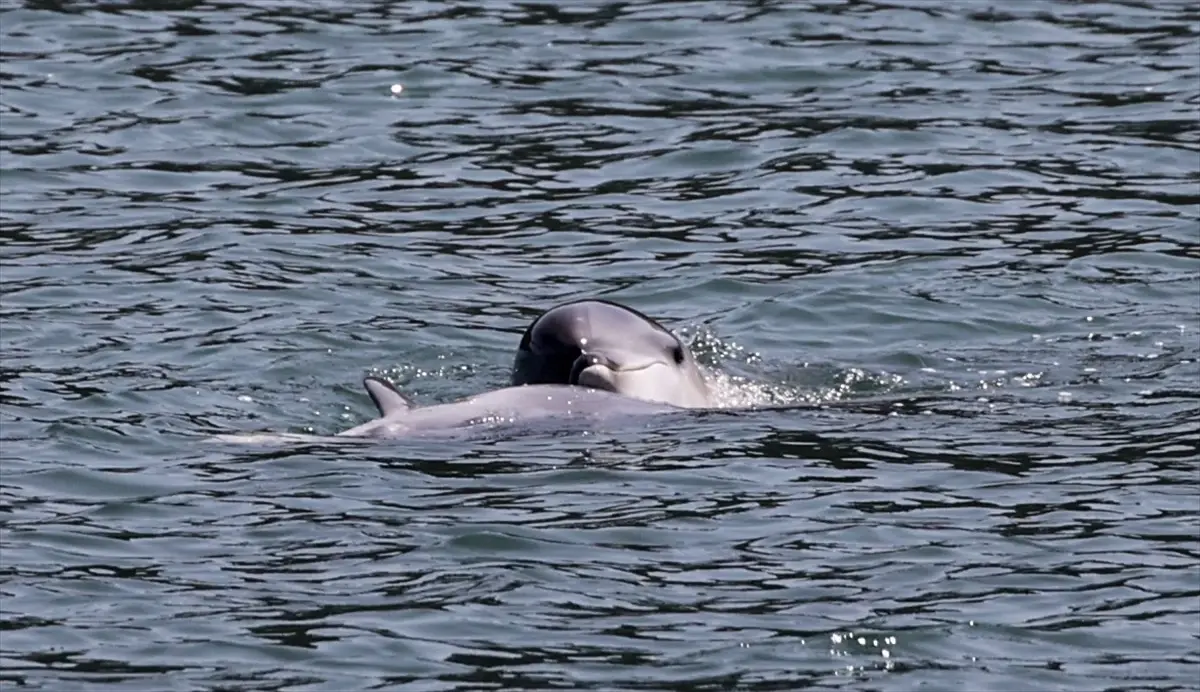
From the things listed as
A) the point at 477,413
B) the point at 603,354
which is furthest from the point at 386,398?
the point at 603,354

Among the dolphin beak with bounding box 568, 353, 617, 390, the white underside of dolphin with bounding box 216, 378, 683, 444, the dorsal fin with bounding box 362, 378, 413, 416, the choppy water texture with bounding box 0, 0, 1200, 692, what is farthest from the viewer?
the dolphin beak with bounding box 568, 353, 617, 390

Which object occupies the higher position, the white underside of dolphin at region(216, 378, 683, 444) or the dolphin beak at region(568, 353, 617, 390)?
the dolphin beak at region(568, 353, 617, 390)

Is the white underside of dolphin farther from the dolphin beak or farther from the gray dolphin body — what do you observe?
the dolphin beak

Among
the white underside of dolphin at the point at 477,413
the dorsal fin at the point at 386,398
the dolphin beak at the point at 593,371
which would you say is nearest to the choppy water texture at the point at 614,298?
the white underside of dolphin at the point at 477,413

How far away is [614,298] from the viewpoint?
46.0 feet

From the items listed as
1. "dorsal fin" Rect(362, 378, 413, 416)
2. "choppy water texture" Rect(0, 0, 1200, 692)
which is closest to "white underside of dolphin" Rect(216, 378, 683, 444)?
"dorsal fin" Rect(362, 378, 413, 416)

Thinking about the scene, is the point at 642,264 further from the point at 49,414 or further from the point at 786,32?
the point at 786,32

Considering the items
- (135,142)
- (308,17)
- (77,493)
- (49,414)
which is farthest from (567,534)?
(308,17)

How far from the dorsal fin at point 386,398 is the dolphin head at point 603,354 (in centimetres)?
69

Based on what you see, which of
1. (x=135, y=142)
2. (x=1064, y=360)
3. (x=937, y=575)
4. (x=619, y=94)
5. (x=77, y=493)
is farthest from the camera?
(x=619, y=94)

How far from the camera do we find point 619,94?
18125 mm

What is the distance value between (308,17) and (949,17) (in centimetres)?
501

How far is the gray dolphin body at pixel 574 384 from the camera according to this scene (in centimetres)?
1060

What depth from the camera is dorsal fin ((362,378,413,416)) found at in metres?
10.7
